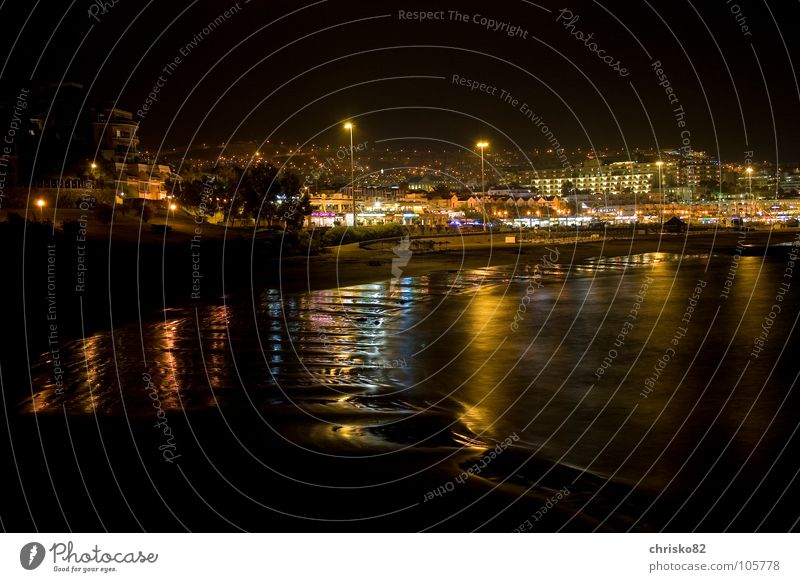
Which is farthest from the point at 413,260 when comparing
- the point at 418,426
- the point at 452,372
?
the point at 418,426

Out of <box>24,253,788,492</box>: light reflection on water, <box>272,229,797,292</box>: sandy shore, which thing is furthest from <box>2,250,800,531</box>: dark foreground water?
<box>272,229,797,292</box>: sandy shore

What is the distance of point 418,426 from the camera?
10844 mm

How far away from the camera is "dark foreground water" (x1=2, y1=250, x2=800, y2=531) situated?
7723 millimetres

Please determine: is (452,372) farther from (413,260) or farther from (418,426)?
(413,260)

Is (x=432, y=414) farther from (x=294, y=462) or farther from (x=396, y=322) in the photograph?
(x=396, y=322)

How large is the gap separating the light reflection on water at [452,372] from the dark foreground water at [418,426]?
66mm

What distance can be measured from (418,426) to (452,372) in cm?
408

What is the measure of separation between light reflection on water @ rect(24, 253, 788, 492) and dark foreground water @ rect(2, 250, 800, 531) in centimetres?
7

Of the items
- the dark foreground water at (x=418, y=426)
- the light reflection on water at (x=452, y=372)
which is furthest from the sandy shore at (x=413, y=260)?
the dark foreground water at (x=418, y=426)

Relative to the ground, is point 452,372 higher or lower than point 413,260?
lower

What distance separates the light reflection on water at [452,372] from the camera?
10680mm

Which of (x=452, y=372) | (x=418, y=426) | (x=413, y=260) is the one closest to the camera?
(x=418, y=426)

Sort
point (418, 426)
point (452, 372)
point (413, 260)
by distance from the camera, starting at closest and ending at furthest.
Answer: point (418, 426)
point (452, 372)
point (413, 260)

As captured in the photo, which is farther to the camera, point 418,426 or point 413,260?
point 413,260
